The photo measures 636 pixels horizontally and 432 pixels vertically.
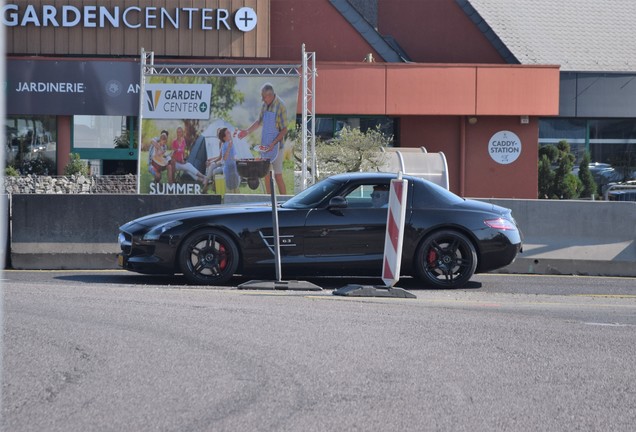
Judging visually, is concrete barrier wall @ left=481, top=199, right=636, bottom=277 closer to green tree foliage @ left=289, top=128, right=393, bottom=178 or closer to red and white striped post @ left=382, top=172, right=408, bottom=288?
red and white striped post @ left=382, top=172, right=408, bottom=288

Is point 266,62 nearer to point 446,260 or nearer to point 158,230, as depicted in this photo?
point 158,230

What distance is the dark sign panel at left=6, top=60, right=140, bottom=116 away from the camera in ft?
93.6

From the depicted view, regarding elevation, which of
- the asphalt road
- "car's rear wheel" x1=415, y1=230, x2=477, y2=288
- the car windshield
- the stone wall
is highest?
the stone wall

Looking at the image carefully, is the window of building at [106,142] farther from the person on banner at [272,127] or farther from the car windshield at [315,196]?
the car windshield at [315,196]

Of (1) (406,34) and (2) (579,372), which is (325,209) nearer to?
(2) (579,372)

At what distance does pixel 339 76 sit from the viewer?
2870cm

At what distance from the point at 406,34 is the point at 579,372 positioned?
97.3 ft

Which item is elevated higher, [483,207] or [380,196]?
[380,196]

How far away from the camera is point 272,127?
20.4 metres

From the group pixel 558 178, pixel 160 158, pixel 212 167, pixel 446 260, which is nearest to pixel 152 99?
pixel 160 158

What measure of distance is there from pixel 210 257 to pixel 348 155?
1421cm

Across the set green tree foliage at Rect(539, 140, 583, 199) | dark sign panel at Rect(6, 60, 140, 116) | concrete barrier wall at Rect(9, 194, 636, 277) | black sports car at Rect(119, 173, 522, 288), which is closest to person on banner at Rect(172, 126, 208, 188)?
concrete barrier wall at Rect(9, 194, 636, 277)

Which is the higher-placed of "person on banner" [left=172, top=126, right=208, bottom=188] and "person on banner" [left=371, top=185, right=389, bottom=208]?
"person on banner" [left=172, top=126, right=208, bottom=188]

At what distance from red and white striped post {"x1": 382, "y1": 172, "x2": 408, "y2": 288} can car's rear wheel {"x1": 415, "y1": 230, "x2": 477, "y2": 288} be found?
86cm
